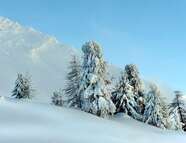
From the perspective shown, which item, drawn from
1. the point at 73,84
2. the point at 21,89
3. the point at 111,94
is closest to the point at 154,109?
the point at 111,94

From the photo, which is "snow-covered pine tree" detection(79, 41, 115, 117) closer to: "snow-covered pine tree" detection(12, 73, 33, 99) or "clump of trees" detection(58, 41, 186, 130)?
"clump of trees" detection(58, 41, 186, 130)

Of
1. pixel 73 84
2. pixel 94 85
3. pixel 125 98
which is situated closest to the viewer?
pixel 94 85

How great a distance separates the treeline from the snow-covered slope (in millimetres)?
11888

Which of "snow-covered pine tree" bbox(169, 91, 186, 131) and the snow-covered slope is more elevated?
"snow-covered pine tree" bbox(169, 91, 186, 131)

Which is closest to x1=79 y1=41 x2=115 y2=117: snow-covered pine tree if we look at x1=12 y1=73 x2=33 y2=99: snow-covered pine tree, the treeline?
the treeline

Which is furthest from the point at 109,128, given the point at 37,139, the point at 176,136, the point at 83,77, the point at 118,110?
the point at 118,110

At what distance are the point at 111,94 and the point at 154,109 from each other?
5.71m

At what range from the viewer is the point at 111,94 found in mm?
60562

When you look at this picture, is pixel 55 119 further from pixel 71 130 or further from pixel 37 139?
pixel 37 139

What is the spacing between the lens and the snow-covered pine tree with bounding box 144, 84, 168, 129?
61438mm

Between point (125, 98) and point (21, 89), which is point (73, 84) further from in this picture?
point (21, 89)

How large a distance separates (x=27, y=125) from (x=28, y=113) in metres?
3.92

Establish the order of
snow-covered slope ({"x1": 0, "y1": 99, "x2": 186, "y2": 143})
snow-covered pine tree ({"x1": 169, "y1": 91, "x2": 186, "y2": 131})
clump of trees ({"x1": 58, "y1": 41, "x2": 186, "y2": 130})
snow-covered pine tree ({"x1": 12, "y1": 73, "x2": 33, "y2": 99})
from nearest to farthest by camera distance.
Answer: snow-covered slope ({"x1": 0, "y1": 99, "x2": 186, "y2": 143}) → clump of trees ({"x1": 58, "y1": 41, "x2": 186, "y2": 130}) → snow-covered pine tree ({"x1": 169, "y1": 91, "x2": 186, "y2": 131}) → snow-covered pine tree ({"x1": 12, "y1": 73, "x2": 33, "y2": 99})

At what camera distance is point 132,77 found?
6419 centimetres
